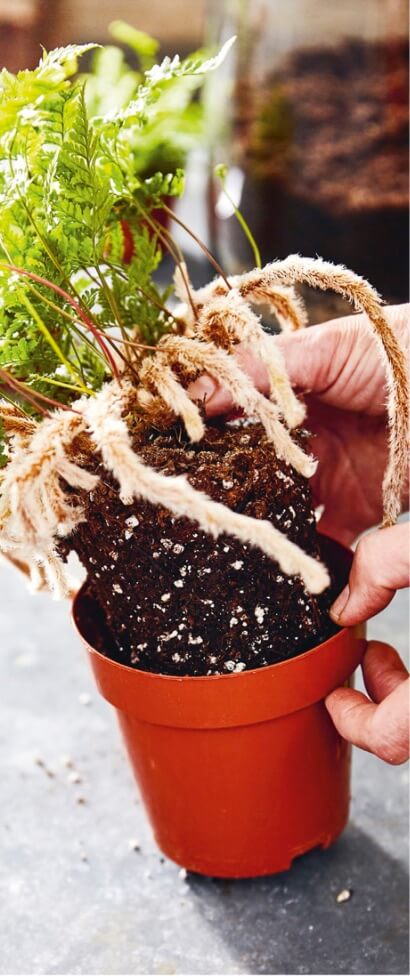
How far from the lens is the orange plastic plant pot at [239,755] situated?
0.65 meters

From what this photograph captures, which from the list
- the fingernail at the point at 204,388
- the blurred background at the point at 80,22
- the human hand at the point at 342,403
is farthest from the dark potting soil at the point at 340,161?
the blurred background at the point at 80,22

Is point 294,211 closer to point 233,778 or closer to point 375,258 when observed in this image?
point 375,258

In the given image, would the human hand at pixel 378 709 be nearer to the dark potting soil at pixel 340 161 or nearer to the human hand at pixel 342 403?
the human hand at pixel 342 403

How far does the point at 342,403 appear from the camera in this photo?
82cm

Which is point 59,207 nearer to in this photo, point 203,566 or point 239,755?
point 203,566

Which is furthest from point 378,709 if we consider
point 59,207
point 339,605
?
point 59,207

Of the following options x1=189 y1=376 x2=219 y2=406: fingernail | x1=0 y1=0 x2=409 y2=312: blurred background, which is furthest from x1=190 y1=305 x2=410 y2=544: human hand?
x1=0 y1=0 x2=409 y2=312: blurred background

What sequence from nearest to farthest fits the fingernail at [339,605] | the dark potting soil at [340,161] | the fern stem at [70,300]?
the fern stem at [70,300], the fingernail at [339,605], the dark potting soil at [340,161]

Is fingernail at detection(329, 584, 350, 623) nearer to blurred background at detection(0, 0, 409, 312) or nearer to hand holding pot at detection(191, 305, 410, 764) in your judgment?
hand holding pot at detection(191, 305, 410, 764)

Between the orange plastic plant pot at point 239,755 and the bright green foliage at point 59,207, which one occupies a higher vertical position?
the bright green foliage at point 59,207

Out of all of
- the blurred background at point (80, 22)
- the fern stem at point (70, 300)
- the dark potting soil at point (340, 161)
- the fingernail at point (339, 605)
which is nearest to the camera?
the fern stem at point (70, 300)

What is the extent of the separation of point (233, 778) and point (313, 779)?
75mm

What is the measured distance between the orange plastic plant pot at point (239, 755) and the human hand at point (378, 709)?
0.06ft

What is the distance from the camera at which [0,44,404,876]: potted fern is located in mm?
608
